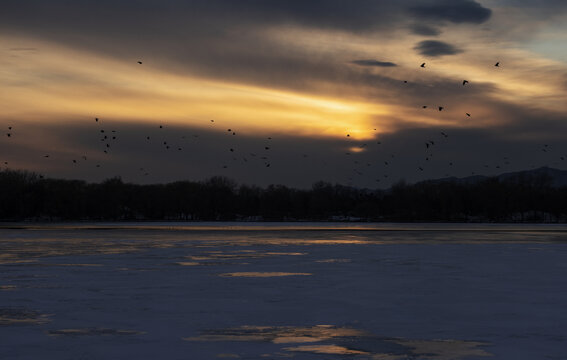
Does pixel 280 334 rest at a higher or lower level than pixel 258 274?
lower

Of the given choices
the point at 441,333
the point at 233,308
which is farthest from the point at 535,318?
the point at 233,308

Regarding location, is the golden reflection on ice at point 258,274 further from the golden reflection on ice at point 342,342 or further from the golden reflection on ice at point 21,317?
the golden reflection on ice at point 342,342

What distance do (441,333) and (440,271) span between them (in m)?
12.4

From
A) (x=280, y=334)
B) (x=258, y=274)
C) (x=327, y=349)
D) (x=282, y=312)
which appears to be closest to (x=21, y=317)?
(x=282, y=312)

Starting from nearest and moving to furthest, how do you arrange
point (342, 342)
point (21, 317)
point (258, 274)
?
point (342, 342), point (21, 317), point (258, 274)

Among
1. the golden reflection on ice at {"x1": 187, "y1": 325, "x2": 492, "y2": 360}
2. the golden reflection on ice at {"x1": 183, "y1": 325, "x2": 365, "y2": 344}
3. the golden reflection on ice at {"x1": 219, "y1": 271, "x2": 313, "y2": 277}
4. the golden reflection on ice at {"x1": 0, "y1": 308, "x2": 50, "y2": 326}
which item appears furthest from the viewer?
the golden reflection on ice at {"x1": 219, "y1": 271, "x2": 313, "y2": 277}

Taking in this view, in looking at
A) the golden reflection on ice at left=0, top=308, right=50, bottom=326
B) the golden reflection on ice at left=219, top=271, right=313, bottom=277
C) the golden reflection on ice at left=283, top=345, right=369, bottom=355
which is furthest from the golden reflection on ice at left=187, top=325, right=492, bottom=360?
the golden reflection on ice at left=219, top=271, right=313, bottom=277

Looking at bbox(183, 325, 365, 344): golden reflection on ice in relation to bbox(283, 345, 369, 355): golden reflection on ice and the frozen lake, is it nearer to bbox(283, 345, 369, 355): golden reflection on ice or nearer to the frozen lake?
the frozen lake

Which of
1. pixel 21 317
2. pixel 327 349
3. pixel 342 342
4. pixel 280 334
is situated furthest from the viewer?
pixel 21 317

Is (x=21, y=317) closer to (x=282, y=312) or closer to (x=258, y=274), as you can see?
(x=282, y=312)

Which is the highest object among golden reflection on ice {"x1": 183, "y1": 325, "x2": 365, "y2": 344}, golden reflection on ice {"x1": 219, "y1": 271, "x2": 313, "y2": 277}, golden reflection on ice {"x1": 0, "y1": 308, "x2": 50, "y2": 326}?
golden reflection on ice {"x1": 219, "y1": 271, "x2": 313, "y2": 277}

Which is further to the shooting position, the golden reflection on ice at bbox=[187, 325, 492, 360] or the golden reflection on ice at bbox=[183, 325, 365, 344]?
the golden reflection on ice at bbox=[183, 325, 365, 344]

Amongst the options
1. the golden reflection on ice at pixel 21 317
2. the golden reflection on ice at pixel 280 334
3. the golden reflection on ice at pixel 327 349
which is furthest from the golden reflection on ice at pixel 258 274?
the golden reflection on ice at pixel 327 349

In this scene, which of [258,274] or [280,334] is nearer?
[280,334]
